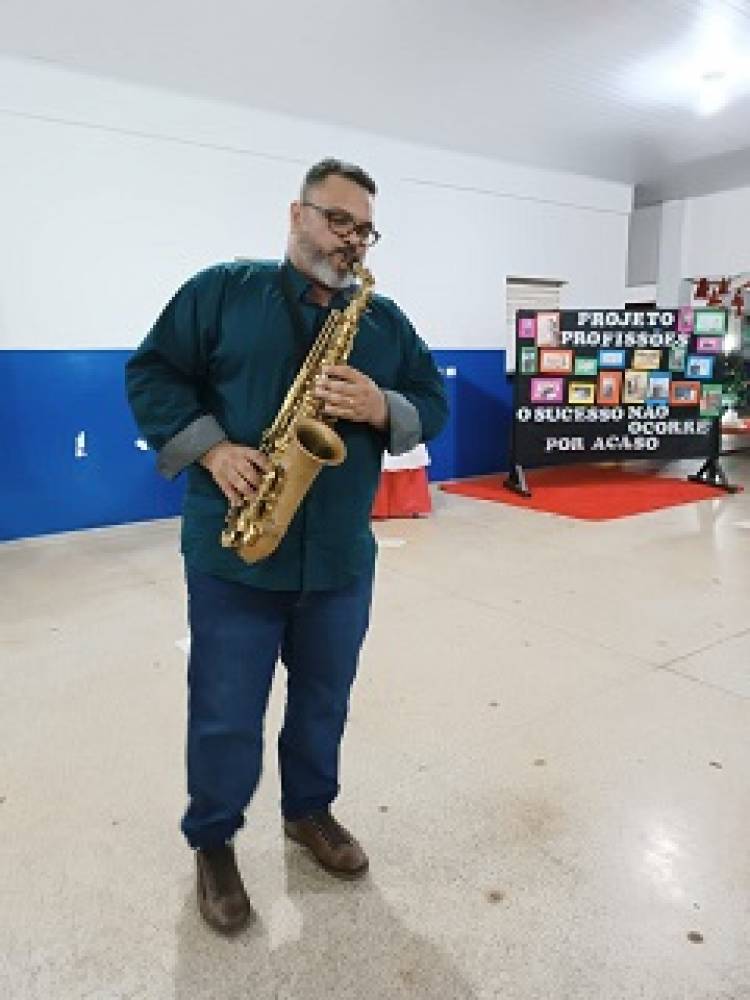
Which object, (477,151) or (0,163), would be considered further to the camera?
(477,151)

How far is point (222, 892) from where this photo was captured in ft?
5.20

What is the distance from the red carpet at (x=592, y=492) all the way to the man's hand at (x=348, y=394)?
13.5 feet

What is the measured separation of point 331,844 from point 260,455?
37.0 inches

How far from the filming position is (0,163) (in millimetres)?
4250

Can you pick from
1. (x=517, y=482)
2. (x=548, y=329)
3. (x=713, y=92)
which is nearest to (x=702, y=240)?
(x=548, y=329)

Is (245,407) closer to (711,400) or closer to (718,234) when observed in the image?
(711,400)

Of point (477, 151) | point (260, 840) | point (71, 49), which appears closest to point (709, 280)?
point (477, 151)

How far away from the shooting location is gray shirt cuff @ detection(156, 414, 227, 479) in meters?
1.45

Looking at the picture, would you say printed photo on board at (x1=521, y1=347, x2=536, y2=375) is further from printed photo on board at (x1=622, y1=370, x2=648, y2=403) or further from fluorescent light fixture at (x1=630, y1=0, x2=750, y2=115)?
fluorescent light fixture at (x1=630, y1=0, x2=750, y2=115)

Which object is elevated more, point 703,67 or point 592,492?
point 703,67

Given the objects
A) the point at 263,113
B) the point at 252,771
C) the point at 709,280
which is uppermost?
the point at 263,113

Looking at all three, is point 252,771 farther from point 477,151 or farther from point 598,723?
point 477,151

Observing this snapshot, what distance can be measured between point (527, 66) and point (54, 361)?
330 cm

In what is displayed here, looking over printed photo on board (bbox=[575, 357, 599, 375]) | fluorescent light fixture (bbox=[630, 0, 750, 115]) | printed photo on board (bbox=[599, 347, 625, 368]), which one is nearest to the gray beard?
fluorescent light fixture (bbox=[630, 0, 750, 115])
